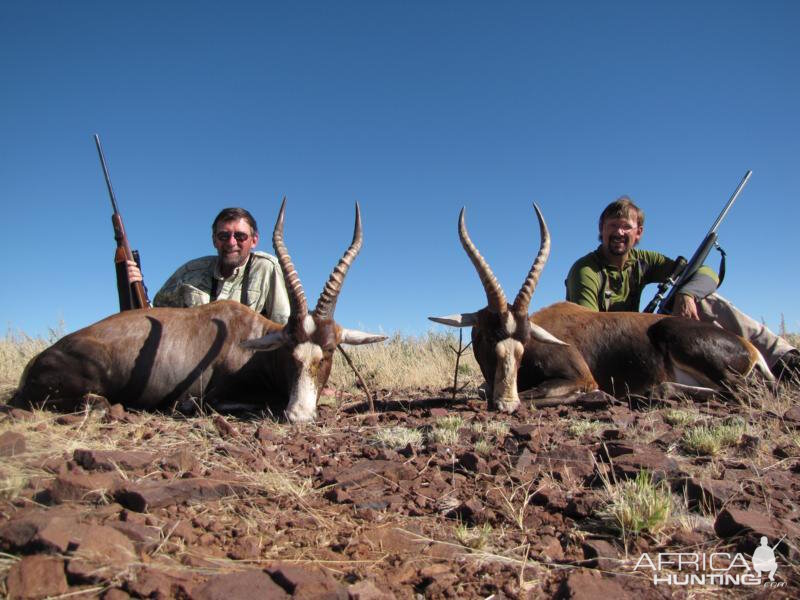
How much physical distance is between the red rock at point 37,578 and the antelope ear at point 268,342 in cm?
368

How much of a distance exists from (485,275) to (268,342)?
235 cm

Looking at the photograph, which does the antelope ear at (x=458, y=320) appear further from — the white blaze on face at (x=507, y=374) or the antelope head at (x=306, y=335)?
the antelope head at (x=306, y=335)

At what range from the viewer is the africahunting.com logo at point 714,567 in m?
2.17

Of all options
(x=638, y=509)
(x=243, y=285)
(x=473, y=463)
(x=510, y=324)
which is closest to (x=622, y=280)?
(x=510, y=324)

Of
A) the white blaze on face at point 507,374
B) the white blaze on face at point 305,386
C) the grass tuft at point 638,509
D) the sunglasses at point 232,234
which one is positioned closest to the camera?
the grass tuft at point 638,509

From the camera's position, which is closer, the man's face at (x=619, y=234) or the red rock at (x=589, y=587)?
the red rock at (x=589, y=587)

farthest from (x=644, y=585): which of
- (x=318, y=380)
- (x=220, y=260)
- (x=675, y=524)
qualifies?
(x=220, y=260)

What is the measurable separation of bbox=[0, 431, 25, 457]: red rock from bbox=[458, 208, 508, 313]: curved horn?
4.30m

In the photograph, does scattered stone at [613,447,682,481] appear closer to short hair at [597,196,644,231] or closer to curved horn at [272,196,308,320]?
curved horn at [272,196,308,320]

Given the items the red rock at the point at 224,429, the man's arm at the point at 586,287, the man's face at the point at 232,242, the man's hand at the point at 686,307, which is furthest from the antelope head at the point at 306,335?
the man's hand at the point at 686,307

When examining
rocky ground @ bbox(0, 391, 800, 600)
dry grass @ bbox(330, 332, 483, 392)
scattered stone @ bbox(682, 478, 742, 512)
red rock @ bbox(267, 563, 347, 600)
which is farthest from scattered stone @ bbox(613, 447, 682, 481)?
dry grass @ bbox(330, 332, 483, 392)

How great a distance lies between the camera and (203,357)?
5.95 m

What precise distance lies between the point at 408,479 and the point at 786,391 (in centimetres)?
457

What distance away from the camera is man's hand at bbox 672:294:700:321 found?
7277mm
